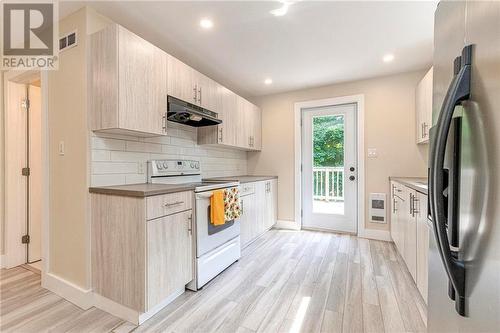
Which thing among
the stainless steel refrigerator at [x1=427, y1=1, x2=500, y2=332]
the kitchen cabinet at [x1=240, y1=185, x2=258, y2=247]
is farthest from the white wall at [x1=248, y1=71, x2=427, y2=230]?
the stainless steel refrigerator at [x1=427, y1=1, x2=500, y2=332]

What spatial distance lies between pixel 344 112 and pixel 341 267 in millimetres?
2313

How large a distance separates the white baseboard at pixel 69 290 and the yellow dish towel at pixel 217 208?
1.10 metres

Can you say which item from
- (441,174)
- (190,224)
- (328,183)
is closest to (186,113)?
(190,224)

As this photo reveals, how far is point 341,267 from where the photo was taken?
2.48 meters

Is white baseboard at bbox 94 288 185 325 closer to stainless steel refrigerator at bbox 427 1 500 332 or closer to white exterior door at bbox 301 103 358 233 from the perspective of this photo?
stainless steel refrigerator at bbox 427 1 500 332

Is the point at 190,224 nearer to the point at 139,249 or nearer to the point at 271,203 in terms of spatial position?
the point at 139,249

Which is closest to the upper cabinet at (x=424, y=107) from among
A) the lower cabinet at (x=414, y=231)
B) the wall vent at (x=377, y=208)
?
the lower cabinet at (x=414, y=231)

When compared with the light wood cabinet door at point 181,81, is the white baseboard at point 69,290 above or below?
below

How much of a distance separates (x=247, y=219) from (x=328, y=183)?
158cm

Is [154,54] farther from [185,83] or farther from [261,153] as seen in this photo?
[261,153]

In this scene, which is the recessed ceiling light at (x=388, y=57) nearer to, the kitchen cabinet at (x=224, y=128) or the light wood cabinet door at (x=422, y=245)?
the light wood cabinet door at (x=422, y=245)

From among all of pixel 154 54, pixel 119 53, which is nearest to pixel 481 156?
pixel 119 53

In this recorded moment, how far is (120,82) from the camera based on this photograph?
1.75 meters

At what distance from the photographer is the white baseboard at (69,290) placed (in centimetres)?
183
